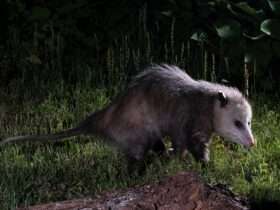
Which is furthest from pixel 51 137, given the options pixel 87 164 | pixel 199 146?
pixel 199 146

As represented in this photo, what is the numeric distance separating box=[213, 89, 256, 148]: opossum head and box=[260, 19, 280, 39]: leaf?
3.36 ft

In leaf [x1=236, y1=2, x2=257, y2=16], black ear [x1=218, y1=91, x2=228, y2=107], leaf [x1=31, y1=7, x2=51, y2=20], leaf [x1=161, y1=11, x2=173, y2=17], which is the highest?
leaf [x1=31, y1=7, x2=51, y2=20]

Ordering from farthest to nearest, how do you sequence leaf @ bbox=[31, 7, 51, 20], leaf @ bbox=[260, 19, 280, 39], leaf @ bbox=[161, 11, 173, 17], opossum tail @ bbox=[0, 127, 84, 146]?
leaf @ bbox=[31, 7, 51, 20], leaf @ bbox=[161, 11, 173, 17], leaf @ bbox=[260, 19, 280, 39], opossum tail @ bbox=[0, 127, 84, 146]

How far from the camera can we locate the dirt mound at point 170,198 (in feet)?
14.3

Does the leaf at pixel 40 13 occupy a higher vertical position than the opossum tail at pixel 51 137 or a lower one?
higher

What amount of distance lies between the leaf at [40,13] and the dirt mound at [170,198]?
350 centimetres

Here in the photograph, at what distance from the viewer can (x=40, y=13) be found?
306 inches

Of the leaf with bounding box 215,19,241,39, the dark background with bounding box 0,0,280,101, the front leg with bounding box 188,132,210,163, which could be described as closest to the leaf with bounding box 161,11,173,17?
the dark background with bounding box 0,0,280,101

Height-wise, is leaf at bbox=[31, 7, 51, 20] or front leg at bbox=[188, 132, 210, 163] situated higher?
leaf at bbox=[31, 7, 51, 20]

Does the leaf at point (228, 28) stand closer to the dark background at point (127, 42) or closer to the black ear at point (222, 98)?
the dark background at point (127, 42)

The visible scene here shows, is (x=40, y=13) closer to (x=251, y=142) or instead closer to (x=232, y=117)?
(x=232, y=117)

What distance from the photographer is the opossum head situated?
5918 mm

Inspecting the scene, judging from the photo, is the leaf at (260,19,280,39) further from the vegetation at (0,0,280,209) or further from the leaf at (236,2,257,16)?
the leaf at (236,2,257,16)

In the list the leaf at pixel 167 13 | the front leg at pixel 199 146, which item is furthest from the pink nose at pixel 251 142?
the leaf at pixel 167 13
